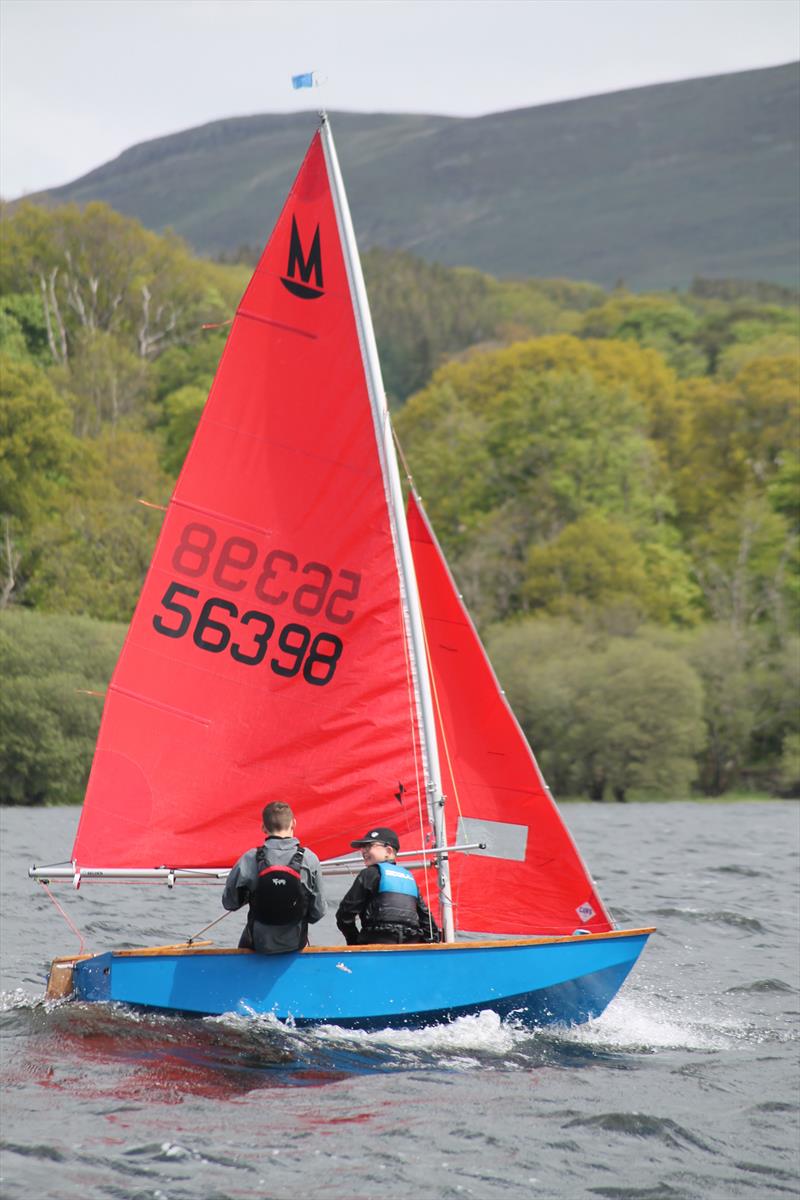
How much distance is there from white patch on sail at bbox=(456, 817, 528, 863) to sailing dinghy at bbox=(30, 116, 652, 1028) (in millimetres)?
17

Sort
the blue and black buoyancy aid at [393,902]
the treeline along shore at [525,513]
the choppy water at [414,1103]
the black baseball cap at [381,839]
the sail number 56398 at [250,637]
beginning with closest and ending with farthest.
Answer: the choppy water at [414,1103] → the blue and black buoyancy aid at [393,902] → the black baseball cap at [381,839] → the sail number 56398 at [250,637] → the treeline along shore at [525,513]

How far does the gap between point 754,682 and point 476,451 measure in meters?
21.9

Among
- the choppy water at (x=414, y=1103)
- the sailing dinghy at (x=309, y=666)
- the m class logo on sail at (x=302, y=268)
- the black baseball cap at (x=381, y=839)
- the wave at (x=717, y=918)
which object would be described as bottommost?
the wave at (x=717, y=918)

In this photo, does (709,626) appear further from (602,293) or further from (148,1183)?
(602,293)

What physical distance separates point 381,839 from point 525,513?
187 ft

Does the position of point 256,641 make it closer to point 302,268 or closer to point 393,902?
point 393,902

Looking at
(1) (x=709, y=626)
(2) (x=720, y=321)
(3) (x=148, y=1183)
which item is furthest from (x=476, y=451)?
(3) (x=148, y=1183)

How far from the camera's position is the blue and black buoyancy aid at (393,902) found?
13.1 m

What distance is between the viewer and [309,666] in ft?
46.5

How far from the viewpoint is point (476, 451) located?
7400 cm

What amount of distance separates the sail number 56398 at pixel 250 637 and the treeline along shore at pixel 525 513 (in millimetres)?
25891

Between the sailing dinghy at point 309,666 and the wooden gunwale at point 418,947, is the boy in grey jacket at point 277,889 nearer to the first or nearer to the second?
the wooden gunwale at point 418,947

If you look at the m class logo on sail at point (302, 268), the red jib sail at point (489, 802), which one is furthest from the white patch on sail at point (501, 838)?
the m class logo on sail at point (302, 268)

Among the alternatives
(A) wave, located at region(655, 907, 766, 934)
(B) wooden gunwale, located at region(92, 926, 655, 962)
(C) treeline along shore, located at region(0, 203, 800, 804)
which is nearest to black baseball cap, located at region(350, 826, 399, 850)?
(B) wooden gunwale, located at region(92, 926, 655, 962)
